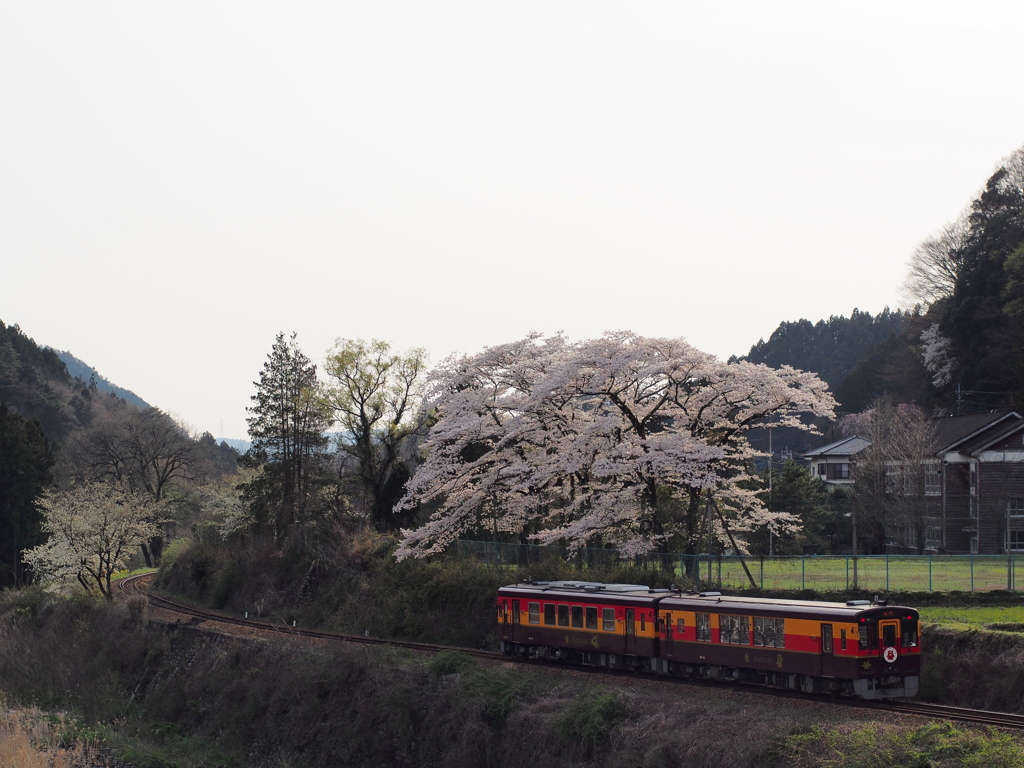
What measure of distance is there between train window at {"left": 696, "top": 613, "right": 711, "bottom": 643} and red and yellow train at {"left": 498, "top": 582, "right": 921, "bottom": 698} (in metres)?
0.02

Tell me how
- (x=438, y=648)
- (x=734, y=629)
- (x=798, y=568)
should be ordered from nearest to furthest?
(x=734, y=629), (x=438, y=648), (x=798, y=568)

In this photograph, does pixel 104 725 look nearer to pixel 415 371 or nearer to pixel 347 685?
pixel 347 685

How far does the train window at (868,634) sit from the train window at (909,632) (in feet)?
2.86

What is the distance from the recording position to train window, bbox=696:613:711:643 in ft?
76.9

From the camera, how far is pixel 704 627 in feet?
77.4

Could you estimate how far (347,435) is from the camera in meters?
53.2

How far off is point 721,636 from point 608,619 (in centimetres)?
367

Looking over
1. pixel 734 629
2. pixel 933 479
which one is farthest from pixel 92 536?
pixel 933 479

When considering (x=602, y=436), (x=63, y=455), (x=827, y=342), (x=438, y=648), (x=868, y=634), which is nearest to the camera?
(x=868, y=634)

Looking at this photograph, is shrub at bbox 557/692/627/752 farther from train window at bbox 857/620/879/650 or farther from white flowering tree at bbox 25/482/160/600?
white flowering tree at bbox 25/482/160/600

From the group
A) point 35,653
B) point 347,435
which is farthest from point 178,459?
point 35,653

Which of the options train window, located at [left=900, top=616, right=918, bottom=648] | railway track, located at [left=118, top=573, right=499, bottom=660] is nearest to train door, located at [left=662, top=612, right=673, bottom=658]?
train window, located at [left=900, top=616, right=918, bottom=648]

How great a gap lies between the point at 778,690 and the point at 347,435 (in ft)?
114

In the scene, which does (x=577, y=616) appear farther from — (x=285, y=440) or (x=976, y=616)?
(x=285, y=440)
